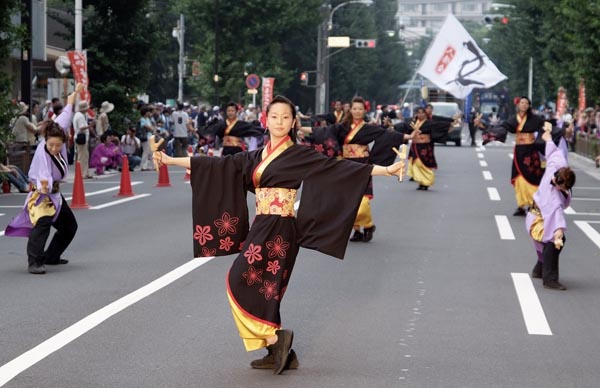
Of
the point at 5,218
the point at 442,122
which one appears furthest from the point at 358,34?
the point at 5,218

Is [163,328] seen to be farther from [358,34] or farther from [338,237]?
[358,34]

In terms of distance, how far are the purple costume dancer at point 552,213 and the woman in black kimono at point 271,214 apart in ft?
13.0

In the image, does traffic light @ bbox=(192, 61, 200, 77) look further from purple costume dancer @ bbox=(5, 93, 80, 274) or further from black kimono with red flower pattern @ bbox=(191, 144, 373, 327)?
black kimono with red flower pattern @ bbox=(191, 144, 373, 327)

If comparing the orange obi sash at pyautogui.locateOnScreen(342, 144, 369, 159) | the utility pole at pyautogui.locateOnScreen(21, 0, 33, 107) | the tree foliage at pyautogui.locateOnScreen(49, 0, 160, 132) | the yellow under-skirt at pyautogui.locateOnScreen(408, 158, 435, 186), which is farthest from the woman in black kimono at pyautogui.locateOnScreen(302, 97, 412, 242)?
the tree foliage at pyautogui.locateOnScreen(49, 0, 160, 132)

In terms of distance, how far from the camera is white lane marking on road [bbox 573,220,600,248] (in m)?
15.5

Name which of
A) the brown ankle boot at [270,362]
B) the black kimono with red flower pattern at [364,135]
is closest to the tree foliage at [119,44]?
the black kimono with red flower pattern at [364,135]

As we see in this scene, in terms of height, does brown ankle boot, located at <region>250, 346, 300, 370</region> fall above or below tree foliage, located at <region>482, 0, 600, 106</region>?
below

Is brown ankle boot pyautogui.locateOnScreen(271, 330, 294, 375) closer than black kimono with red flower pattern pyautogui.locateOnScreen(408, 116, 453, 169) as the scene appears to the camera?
Yes

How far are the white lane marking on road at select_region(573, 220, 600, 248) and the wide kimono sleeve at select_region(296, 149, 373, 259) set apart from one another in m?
8.00

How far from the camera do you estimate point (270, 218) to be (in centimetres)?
732

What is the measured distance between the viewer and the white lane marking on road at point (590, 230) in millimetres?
15516

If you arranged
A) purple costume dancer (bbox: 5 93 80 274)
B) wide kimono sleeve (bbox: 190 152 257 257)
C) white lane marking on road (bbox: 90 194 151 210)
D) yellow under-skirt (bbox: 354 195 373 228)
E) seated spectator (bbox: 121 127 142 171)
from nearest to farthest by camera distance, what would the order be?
1. wide kimono sleeve (bbox: 190 152 257 257)
2. purple costume dancer (bbox: 5 93 80 274)
3. yellow under-skirt (bbox: 354 195 373 228)
4. white lane marking on road (bbox: 90 194 151 210)
5. seated spectator (bbox: 121 127 142 171)

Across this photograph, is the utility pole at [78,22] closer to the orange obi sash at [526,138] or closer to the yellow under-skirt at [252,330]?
the orange obi sash at [526,138]

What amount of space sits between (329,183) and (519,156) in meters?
11.4
